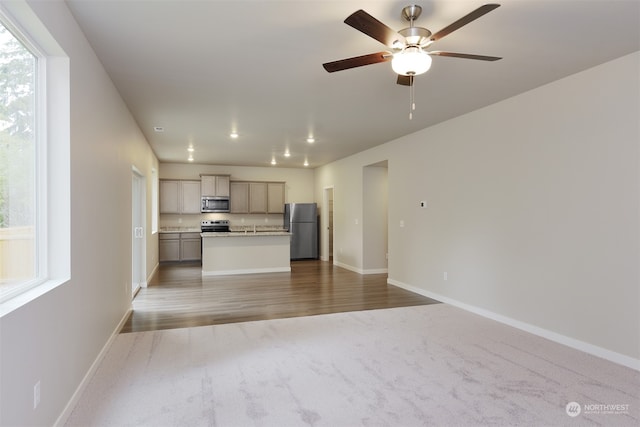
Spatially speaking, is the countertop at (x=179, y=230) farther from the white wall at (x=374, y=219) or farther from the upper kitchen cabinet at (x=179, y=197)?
the white wall at (x=374, y=219)

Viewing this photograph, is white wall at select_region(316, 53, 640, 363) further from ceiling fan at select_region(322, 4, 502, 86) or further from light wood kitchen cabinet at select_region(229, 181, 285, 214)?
light wood kitchen cabinet at select_region(229, 181, 285, 214)

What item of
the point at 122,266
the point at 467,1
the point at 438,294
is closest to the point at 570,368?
the point at 438,294

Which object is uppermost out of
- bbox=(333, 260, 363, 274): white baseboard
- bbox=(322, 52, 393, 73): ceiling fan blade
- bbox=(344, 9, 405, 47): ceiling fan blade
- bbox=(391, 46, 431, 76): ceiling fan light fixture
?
bbox=(344, 9, 405, 47): ceiling fan blade

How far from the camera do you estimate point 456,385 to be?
8.66 ft

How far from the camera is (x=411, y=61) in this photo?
2.20 metres

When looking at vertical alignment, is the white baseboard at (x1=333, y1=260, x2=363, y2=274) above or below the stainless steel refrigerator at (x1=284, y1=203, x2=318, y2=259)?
below

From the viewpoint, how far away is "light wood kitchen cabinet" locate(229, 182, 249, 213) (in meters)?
9.48

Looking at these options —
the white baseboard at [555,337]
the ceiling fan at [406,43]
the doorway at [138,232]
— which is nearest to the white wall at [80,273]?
the doorway at [138,232]

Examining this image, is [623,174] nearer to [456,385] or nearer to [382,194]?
[456,385]

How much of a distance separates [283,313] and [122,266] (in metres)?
1.94

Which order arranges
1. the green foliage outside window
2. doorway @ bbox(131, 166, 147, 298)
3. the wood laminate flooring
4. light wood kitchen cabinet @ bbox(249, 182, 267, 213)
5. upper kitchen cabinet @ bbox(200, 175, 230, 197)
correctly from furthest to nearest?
light wood kitchen cabinet @ bbox(249, 182, 267, 213) < upper kitchen cabinet @ bbox(200, 175, 230, 197) < doorway @ bbox(131, 166, 147, 298) < the wood laminate flooring < the green foliage outside window

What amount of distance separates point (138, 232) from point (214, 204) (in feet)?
12.0

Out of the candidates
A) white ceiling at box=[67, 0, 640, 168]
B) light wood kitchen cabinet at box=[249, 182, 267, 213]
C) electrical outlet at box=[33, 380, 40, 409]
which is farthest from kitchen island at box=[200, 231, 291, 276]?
electrical outlet at box=[33, 380, 40, 409]

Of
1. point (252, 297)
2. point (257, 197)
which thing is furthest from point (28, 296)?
point (257, 197)
